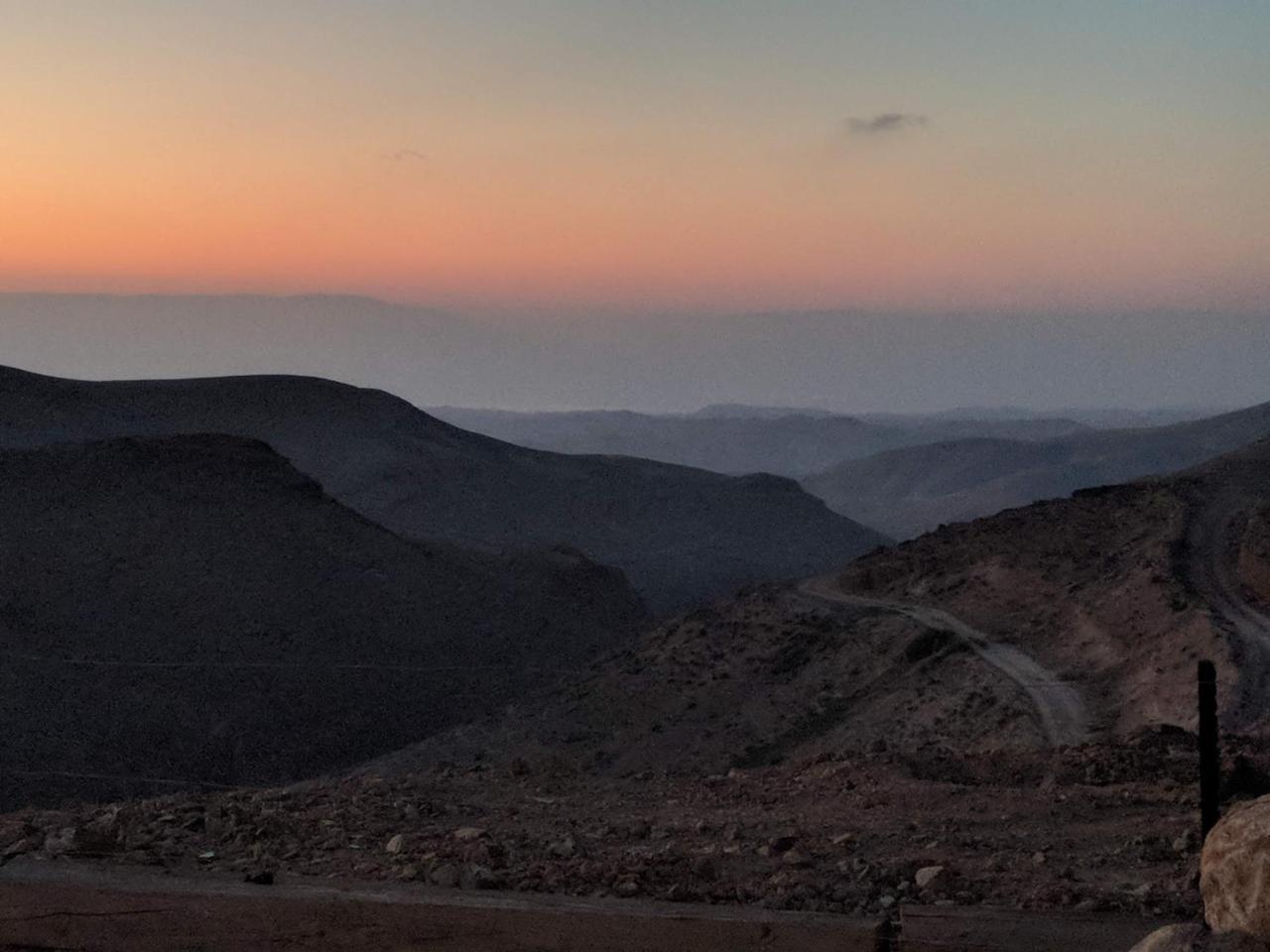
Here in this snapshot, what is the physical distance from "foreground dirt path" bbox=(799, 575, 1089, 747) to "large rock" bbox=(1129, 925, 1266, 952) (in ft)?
35.4

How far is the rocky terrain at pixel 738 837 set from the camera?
17.4ft

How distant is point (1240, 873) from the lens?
12.1 feet

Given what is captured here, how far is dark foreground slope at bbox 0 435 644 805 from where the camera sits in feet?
83.3

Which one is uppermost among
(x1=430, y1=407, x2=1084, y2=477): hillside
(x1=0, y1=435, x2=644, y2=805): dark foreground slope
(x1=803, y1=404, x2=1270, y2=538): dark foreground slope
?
(x1=430, y1=407, x2=1084, y2=477): hillside

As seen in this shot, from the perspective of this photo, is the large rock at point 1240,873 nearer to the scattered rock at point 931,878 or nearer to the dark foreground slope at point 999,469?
the scattered rock at point 931,878

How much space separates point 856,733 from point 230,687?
1466 cm

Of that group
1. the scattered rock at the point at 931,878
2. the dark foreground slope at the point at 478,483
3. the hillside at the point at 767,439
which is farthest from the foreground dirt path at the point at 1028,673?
the hillside at the point at 767,439

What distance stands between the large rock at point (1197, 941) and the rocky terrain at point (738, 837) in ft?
3.86

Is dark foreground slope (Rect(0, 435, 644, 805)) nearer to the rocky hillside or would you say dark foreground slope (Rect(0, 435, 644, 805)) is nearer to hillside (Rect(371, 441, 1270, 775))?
hillside (Rect(371, 441, 1270, 775))

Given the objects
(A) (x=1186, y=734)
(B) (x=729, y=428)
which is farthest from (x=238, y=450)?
(B) (x=729, y=428)

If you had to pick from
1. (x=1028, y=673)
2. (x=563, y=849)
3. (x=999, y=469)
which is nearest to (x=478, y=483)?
(x=1028, y=673)

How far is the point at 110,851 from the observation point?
5.36 metres

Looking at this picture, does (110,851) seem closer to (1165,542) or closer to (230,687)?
(1165,542)

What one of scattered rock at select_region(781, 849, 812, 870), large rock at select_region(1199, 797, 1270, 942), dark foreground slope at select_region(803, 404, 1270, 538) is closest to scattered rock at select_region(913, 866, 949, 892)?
scattered rock at select_region(781, 849, 812, 870)
